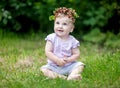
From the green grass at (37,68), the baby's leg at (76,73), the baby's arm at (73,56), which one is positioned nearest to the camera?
the green grass at (37,68)

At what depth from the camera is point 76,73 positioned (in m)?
6.16

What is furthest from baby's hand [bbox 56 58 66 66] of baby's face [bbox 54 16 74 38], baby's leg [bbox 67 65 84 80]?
baby's face [bbox 54 16 74 38]

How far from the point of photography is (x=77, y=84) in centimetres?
580

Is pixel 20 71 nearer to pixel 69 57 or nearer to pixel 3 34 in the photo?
pixel 69 57

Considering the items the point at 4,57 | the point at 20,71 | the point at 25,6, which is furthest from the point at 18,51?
the point at 25,6

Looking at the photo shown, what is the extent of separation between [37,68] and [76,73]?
0.96m

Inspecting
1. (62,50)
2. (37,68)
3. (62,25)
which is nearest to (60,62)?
(62,50)

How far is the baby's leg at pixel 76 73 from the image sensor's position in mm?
6052

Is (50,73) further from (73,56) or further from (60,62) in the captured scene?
(73,56)

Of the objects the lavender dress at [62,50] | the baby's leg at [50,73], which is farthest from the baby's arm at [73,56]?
the baby's leg at [50,73]

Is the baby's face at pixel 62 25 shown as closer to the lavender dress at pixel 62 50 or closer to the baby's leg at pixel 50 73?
the lavender dress at pixel 62 50

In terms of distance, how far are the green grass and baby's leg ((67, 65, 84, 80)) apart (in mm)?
92

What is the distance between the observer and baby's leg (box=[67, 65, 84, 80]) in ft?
19.9

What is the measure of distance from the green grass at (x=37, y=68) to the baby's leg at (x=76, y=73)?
0.09m
